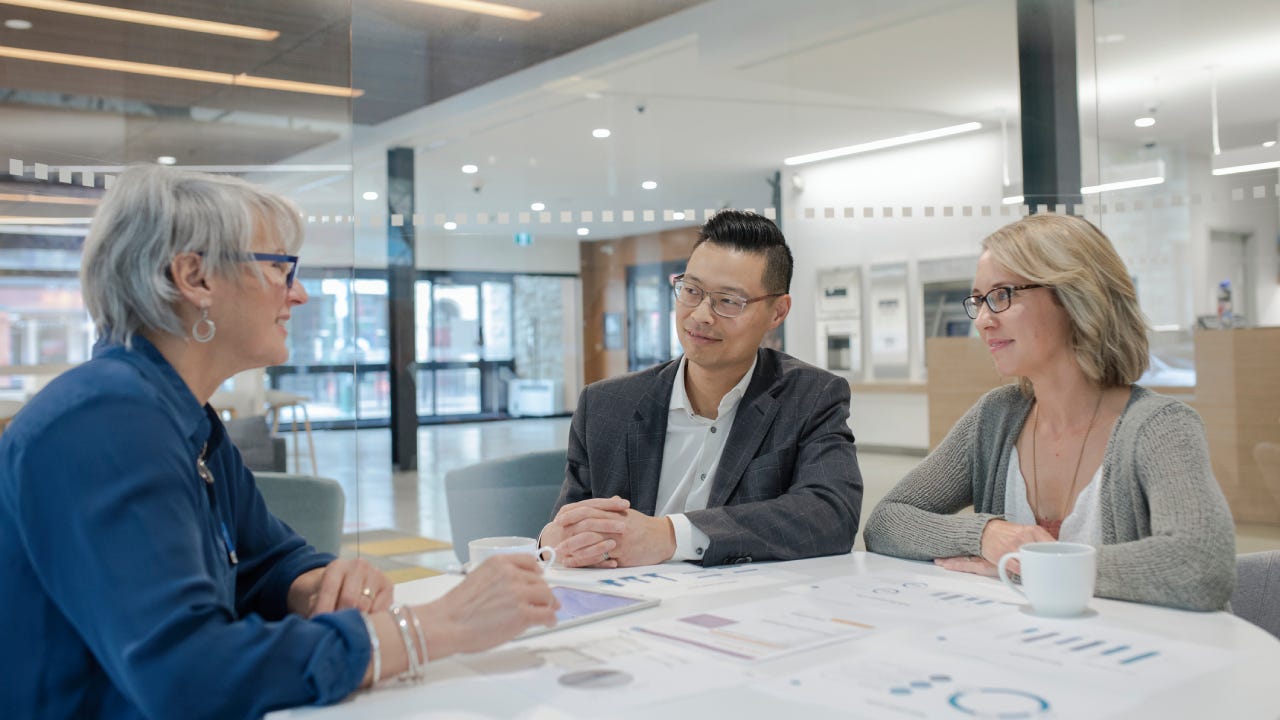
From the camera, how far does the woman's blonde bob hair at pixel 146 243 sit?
1307mm

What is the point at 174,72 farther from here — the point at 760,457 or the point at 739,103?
the point at 760,457

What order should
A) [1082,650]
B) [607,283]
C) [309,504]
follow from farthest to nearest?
[607,283]
[309,504]
[1082,650]

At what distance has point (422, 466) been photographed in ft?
15.0

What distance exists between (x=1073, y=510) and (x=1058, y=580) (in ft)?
1.95

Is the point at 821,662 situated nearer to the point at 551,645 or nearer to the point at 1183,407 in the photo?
the point at 551,645

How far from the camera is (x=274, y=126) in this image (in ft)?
13.3

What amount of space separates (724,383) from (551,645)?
3.97 feet

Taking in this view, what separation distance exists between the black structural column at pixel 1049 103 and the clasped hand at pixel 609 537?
3133mm

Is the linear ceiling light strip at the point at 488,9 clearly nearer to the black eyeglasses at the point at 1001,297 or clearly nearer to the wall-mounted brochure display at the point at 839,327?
the wall-mounted brochure display at the point at 839,327

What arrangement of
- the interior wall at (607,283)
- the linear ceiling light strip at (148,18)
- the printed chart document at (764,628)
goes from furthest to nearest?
1. the interior wall at (607,283)
2. the linear ceiling light strip at (148,18)
3. the printed chart document at (764,628)

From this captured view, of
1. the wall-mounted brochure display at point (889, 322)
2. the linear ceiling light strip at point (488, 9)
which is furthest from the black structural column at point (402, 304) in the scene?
the wall-mounted brochure display at point (889, 322)

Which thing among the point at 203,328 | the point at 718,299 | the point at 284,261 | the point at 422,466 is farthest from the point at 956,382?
the point at 203,328

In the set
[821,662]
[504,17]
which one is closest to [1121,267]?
[821,662]

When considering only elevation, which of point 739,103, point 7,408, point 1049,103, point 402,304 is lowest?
point 7,408
